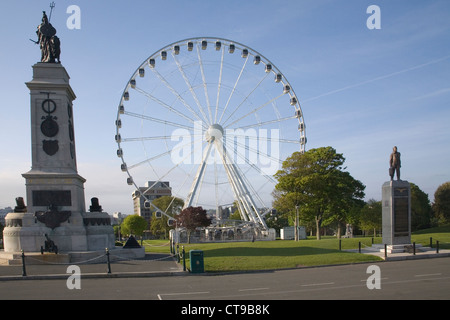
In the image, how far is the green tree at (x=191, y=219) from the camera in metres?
50.7

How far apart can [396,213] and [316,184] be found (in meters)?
19.2

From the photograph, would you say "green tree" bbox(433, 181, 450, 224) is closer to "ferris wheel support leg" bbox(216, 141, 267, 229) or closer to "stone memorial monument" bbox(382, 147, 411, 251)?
"ferris wheel support leg" bbox(216, 141, 267, 229)

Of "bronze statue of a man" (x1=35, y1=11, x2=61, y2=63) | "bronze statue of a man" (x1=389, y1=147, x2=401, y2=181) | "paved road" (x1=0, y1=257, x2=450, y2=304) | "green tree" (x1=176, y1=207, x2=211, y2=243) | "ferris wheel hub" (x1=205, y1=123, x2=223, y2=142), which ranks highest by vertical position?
"bronze statue of a man" (x1=35, y1=11, x2=61, y2=63)

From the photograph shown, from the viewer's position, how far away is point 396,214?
23.4 metres

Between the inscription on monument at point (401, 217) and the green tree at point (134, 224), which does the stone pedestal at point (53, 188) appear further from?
the green tree at point (134, 224)

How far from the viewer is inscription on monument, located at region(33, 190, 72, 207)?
22.5 m

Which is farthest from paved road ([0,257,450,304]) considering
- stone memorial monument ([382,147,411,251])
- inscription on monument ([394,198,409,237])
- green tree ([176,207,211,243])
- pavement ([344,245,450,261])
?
green tree ([176,207,211,243])

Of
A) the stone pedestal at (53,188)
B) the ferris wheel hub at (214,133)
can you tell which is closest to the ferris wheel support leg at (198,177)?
the ferris wheel hub at (214,133)

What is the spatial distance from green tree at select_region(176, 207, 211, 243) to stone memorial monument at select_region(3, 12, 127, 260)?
85.1 ft

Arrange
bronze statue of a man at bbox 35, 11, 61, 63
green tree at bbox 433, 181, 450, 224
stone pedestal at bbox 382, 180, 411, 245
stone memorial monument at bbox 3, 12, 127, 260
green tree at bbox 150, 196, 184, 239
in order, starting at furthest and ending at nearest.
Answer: green tree at bbox 150, 196, 184, 239 → green tree at bbox 433, 181, 450, 224 → bronze statue of a man at bbox 35, 11, 61, 63 → stone pedestal at bbox 382, 180, 411, 245 → stone memorial monument at bbox 3, 12, 127, 260
